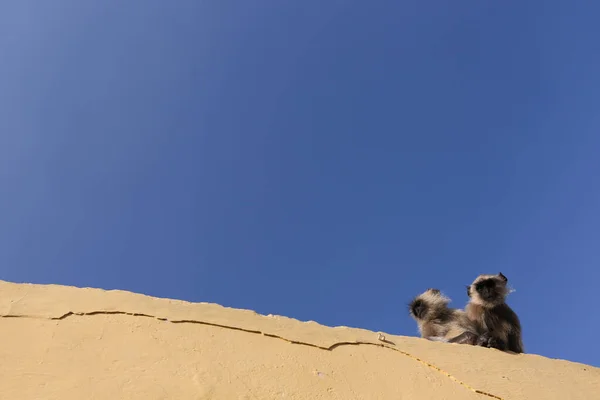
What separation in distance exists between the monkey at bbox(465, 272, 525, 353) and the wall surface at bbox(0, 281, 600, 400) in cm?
193

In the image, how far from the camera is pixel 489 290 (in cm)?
630

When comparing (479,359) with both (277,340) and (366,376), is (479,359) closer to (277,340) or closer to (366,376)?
(366,376)

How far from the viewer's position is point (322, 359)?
120 inches

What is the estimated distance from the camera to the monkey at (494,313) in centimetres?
565

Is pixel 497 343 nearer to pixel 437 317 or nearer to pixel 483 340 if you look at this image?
pixel 483 340

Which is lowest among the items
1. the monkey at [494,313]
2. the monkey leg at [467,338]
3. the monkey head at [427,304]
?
the monkey leg at [467,338]

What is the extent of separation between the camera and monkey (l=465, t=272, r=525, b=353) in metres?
5.65

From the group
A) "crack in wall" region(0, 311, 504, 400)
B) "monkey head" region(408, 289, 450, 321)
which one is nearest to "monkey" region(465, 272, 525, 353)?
"monkey head" region(408, 289, 450, 321)

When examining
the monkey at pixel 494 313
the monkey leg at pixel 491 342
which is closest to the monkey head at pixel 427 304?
the monkey at pixel 494 313

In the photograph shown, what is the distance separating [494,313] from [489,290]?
0.34 m

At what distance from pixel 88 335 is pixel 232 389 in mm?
833

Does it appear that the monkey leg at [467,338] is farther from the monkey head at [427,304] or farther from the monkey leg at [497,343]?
the monkey head at [427,304]

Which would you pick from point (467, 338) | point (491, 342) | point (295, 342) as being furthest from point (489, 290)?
point (295, 342)

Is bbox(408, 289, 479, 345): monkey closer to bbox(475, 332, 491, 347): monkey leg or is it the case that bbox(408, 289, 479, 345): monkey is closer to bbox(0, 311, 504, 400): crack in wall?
bbox(475, 332, 491, 347): monkey leg
